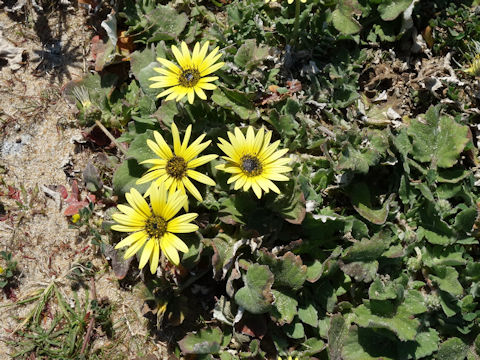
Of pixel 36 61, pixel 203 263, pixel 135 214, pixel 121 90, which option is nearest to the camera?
pixel 135 214

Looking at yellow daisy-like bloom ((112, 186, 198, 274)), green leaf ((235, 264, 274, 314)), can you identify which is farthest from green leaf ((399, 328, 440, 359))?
yellow daisy-like bloom ((112, 186, 198, 274))

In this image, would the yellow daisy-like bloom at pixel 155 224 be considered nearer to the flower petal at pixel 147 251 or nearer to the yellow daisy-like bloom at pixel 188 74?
the flower petal at pixel 147 251

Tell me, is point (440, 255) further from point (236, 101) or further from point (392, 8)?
point (392, 8)

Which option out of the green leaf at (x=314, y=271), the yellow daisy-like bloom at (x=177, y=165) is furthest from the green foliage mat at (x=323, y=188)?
the yellow daisy-like bloom at (x=177, y=165)

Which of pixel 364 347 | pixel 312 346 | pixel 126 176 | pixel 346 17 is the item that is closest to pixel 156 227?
pixel 126 176

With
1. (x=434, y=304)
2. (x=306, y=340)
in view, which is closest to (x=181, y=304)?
(x=306, y=340)

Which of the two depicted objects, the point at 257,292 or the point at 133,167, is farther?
the point at 133,167

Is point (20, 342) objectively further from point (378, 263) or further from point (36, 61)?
point (378, 263)
